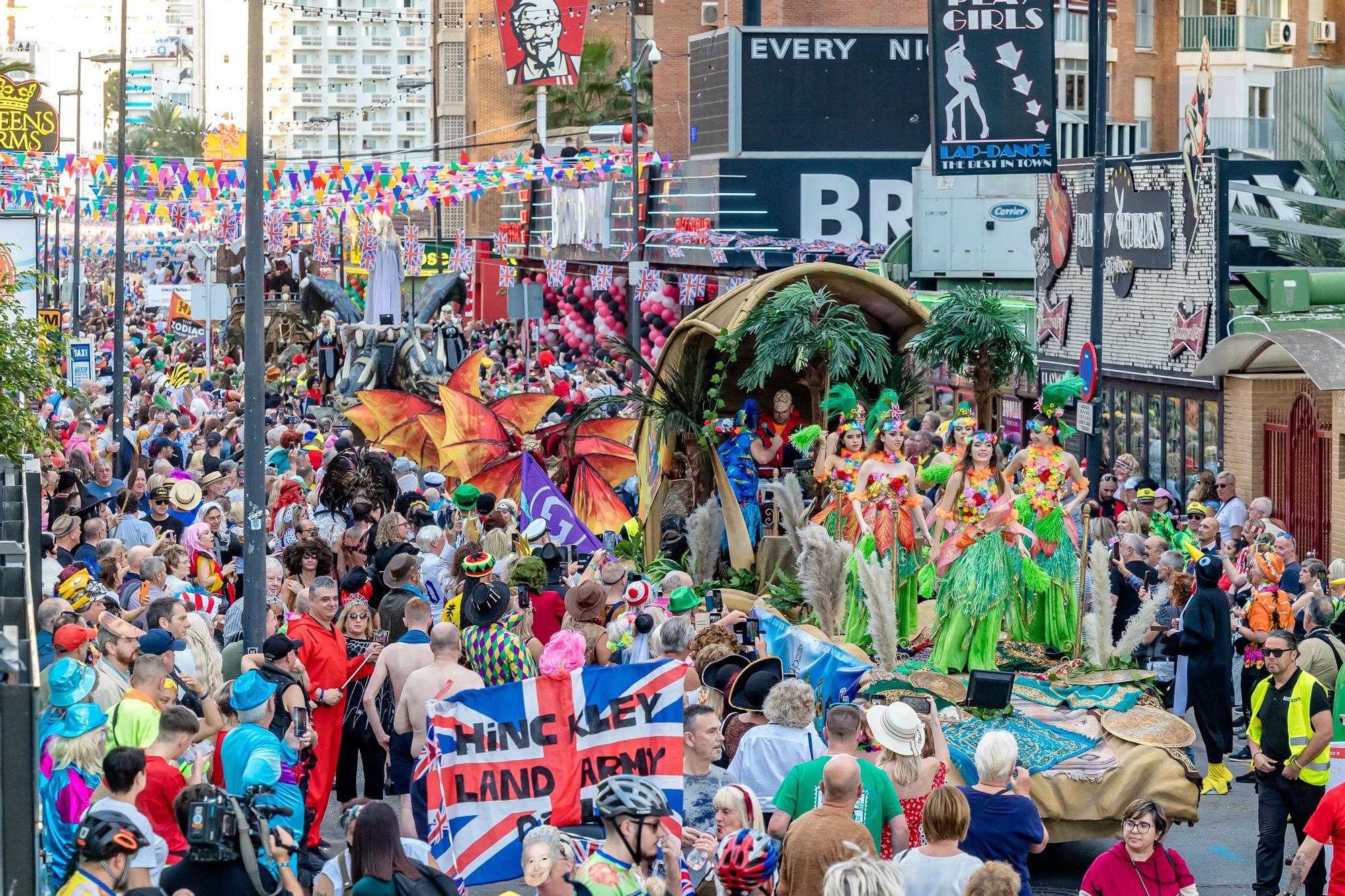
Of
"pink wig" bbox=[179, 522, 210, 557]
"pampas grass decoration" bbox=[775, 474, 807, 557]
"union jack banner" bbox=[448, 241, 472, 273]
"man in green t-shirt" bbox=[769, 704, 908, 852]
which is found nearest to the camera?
"man in green t-shirt" bbox=[769, 704, 908, 852]

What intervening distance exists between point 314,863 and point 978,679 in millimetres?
3694

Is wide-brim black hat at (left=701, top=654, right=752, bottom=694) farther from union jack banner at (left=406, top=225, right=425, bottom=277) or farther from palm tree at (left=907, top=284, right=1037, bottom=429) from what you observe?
union jack banner at (left=406, top=225, right=425, bottom=277)

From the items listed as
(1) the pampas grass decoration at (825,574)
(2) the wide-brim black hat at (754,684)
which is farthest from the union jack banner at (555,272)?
(2) the wide-brim black hat at (754,684)

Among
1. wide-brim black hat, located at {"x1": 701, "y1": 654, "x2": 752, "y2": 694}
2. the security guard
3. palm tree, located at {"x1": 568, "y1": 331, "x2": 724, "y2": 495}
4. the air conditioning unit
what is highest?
the air conditioning unit

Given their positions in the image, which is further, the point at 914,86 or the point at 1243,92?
the point at 1243,92

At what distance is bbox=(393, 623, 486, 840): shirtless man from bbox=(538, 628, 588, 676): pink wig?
1.21 ft

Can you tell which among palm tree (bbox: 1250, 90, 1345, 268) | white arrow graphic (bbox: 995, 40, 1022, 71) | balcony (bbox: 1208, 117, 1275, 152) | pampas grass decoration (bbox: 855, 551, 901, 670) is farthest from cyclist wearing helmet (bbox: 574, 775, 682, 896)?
balcony (bbox: 1208, 117, 1275, 152)

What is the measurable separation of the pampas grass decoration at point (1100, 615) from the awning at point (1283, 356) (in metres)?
6.08

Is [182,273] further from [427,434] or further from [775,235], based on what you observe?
[427,434]

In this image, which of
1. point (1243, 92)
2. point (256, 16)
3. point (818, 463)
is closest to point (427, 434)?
point (818, 463)

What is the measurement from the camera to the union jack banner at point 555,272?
165ft

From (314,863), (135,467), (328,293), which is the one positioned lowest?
(314,863)

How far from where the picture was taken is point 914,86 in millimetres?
40781

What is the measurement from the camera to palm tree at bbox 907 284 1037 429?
14438 mm
